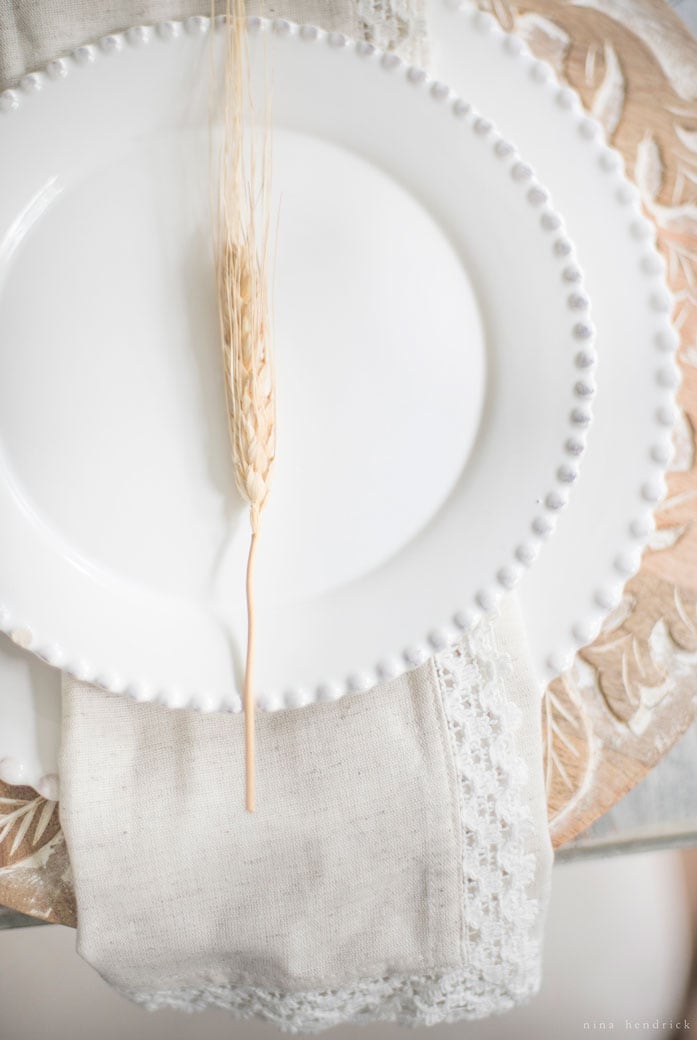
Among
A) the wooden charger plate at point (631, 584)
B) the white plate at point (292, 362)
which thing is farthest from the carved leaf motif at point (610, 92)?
the white plate at point (292, 362)

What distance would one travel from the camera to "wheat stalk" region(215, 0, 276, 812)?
0.62m

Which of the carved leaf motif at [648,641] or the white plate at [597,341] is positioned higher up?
the white plate at [597,341]

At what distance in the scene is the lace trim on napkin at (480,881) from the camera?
625mm

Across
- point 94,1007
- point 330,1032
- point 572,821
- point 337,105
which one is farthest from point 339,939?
point 337,105

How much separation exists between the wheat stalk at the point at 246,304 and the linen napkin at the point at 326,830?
43 millimetres

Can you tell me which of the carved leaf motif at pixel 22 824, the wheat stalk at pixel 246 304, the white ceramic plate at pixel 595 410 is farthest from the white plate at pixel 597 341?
the carved leaf motif at pixel 22 824

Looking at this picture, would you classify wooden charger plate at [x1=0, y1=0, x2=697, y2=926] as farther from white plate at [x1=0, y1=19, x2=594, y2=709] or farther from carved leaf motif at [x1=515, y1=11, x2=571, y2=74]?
white plate at [x1=0, y1=19, x2=594, y2=709]

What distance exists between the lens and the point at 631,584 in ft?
2.24

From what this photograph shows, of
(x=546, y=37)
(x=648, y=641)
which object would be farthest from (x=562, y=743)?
(x=546, y=37)

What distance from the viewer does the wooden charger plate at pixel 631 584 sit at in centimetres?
66

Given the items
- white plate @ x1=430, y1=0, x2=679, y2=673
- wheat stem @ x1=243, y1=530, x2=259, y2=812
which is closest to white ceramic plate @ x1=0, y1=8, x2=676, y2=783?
white plate @ x1=430, y1=0, x2=679, y2=673

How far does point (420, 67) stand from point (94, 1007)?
105 centimetres

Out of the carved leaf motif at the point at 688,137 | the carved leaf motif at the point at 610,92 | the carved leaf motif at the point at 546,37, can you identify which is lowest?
the carved leaf motif at the point at 688,137

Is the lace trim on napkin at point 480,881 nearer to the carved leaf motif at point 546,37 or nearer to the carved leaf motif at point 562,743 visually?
the carved leaf motif at point 562,743
